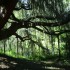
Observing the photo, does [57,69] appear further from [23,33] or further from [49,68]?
[23,33]

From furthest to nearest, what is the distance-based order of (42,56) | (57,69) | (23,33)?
(42,56) < (23,33) < (57,69)

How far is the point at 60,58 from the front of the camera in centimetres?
716

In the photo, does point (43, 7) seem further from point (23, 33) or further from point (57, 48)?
point (57, 48)

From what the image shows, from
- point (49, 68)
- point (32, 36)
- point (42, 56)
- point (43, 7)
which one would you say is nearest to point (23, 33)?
point (32, 36)

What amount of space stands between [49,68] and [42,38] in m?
1.43

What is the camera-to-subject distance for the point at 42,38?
684 centimetres

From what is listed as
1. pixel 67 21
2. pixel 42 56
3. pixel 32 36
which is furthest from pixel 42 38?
pixel 67 21

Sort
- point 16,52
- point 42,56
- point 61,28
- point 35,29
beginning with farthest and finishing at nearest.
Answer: point 16,52
point 42,56
point 35,29
point 61,28

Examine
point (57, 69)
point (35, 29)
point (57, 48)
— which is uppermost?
point (35, 29)

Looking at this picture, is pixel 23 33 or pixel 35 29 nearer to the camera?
pixel 35 29

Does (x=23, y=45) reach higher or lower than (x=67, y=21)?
lower

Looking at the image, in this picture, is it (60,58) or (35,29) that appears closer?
(35,29)

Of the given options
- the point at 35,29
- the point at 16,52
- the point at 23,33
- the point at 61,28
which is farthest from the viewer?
the point at 16,52

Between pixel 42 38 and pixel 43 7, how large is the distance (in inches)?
106
